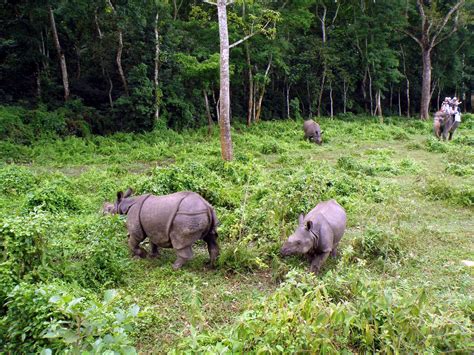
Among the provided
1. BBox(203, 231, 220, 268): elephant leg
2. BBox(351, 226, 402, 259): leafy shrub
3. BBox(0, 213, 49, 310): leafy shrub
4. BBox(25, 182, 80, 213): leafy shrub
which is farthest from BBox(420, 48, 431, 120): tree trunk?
BBox(0, 213, 49, 310): leafy shrub

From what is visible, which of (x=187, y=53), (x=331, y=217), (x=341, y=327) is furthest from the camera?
(x=187, y=53)

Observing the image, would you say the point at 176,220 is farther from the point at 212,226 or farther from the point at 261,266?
the point at 261,266

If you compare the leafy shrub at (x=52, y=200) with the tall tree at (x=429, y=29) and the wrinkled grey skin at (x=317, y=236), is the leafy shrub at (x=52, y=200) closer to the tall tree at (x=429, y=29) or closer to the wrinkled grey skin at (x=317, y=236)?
the wrinkled grey skin at (x=317, y=236)

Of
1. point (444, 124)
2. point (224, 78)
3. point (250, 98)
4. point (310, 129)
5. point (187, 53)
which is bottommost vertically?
point (310, 129)

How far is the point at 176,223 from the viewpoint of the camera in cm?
601

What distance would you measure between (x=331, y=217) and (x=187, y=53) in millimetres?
16091

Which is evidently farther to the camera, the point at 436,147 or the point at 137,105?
the point at 137,105

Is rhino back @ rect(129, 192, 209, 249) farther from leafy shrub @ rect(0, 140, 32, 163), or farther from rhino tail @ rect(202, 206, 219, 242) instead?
leafy shrub @ rect(0, 140, 32, 163)

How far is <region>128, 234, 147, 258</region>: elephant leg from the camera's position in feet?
21.3

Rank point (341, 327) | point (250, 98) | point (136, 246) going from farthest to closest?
point (250, 98)
point (136, 246)
point (341, 327)

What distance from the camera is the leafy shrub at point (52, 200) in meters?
8.27

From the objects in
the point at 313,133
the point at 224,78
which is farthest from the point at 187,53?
the point at 224,78

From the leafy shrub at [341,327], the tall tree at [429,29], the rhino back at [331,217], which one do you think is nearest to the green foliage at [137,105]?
the rhino back at [331,217]

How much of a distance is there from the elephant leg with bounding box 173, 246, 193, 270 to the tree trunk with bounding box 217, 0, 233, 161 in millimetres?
7674
